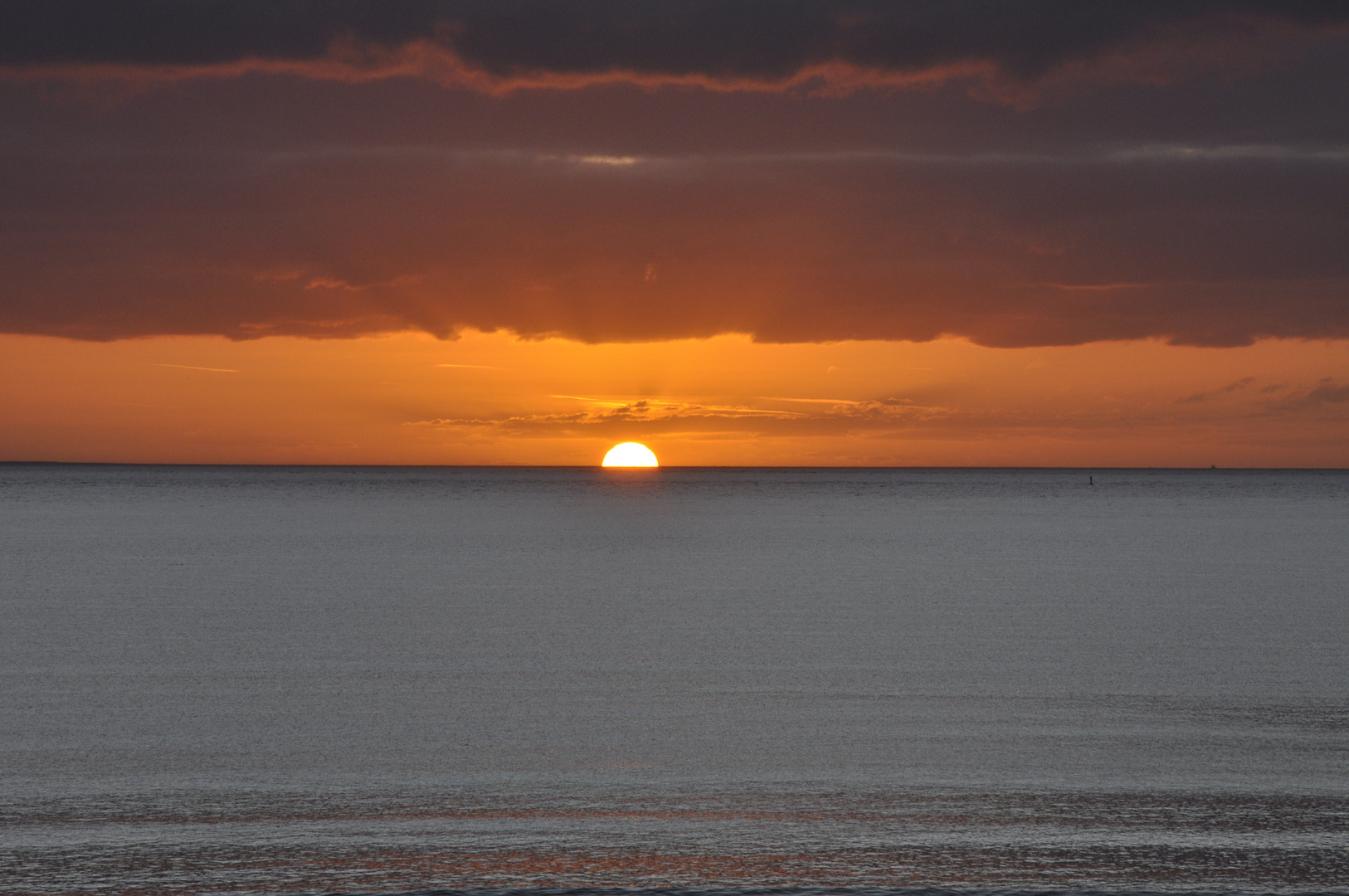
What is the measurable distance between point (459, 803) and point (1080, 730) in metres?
9.29

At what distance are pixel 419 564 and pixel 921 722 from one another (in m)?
33.9

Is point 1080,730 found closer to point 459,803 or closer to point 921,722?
point 921,722

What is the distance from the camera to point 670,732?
17.2m

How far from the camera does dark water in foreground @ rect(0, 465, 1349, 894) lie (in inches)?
446

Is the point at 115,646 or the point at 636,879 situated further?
the point at 115,646

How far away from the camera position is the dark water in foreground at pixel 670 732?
1133cm

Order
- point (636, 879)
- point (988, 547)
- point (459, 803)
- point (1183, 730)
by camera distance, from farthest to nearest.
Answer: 1. point (988, 547)
2. point (1183, 730)
3. point (459, 803)
4. point (636, 879)

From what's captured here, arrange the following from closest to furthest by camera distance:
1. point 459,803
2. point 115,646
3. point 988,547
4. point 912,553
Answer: point 459,803, point 115,646, point 912,553, point 988,547

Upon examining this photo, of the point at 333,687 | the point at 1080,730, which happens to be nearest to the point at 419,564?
the point at 333,687

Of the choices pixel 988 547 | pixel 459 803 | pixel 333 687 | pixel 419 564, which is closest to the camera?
pixel 459 803

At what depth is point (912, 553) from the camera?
2288 inches

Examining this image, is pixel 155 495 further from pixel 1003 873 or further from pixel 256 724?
pixel 1003 873

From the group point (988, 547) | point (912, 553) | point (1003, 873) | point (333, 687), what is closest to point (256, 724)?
point (333, 687)

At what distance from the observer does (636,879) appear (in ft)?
35.3
